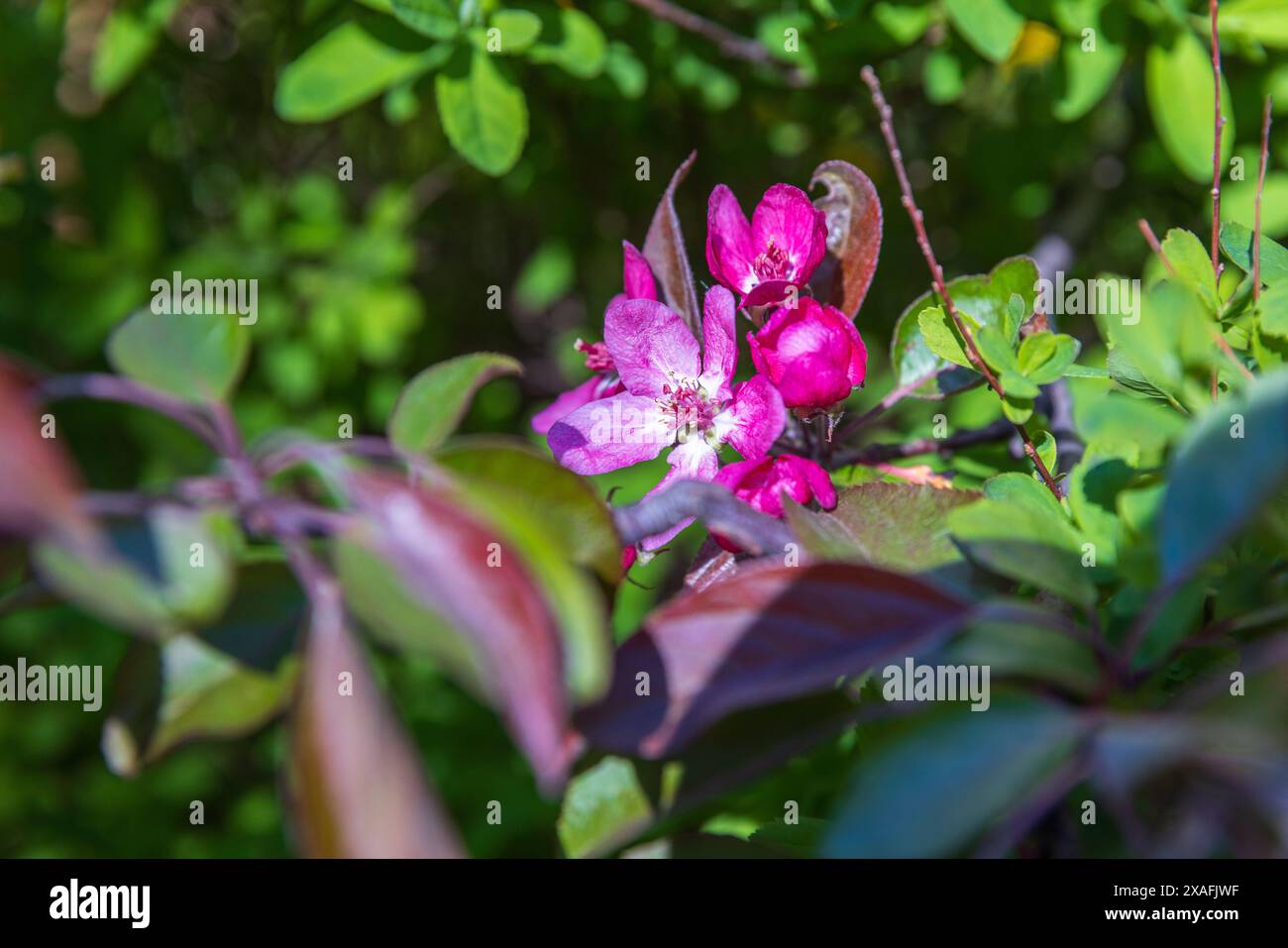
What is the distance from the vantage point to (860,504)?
2.79 ft

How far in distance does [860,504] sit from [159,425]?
1.49 meters

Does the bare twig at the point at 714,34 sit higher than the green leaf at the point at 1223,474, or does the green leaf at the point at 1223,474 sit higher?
the bare twig at the point at 714,34

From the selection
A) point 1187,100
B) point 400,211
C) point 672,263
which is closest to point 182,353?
point 672,263

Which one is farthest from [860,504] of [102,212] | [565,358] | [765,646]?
[102,212]

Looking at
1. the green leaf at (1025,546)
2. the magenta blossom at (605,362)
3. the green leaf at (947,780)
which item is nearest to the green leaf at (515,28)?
the magenta blossom at (605,362)

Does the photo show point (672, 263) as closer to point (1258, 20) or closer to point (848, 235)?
point (848, 235)

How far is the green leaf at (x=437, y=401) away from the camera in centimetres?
74

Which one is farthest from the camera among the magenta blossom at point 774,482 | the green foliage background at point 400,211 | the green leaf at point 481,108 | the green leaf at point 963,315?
the green foliage background at point 400,211

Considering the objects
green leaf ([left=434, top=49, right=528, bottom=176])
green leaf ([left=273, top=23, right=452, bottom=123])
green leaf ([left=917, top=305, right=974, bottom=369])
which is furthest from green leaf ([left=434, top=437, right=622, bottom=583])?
green leaf ([left=273, top=23, right=452, bottom=123])

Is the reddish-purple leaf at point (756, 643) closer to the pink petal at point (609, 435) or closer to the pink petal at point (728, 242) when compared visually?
the pink petal at point (609, 435)

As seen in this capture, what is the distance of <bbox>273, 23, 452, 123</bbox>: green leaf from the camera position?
4.49ft

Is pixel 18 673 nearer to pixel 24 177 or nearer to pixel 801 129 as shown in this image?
pixel 24 177

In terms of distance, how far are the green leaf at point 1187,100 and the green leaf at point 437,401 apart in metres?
1.08

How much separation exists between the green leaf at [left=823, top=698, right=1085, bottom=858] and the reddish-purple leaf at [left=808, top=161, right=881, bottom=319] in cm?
54
